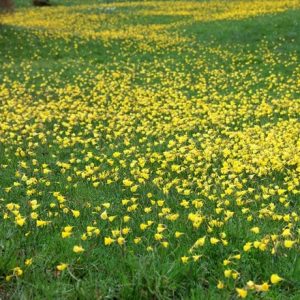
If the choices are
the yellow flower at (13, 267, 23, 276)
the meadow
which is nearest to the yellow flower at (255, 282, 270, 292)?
the meadow

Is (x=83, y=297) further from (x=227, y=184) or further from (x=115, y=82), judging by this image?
(x=115, y=82)

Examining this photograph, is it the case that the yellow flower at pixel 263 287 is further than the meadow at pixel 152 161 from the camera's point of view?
No

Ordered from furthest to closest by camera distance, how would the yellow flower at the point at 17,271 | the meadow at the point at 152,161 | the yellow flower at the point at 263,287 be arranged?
the meadow at the point at 152,161, the yellow flower at the point at 17,271, the yellow flower at the point at 263,287

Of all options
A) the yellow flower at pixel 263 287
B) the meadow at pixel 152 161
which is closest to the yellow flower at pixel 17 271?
the meadow at pixel 152 161

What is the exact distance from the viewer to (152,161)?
28.1 ft

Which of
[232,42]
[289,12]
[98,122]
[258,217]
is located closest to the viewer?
[258,217]

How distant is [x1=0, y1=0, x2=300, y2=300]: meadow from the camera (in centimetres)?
462

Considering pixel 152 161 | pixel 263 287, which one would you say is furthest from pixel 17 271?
pixel 152 161

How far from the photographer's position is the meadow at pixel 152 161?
182 inches

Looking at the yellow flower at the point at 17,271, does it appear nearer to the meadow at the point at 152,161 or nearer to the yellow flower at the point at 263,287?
the meadow at the point at 152,161

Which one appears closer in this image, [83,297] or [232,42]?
[83,297]

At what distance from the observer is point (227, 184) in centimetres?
755

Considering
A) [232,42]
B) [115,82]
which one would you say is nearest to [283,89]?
[115,82]

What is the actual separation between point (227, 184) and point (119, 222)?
89.7 inches
